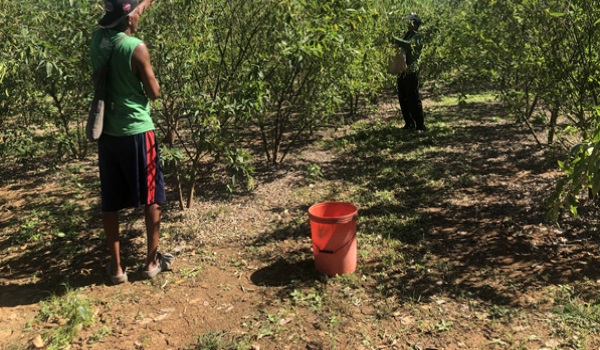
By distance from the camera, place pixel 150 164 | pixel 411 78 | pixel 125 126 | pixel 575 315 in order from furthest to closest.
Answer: pixel 411 78
pixel 150 164
pixel 125 126
pixel 575 315

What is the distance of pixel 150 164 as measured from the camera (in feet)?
9.81

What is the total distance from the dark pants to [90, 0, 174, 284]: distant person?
4.73m

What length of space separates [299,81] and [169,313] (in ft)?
10.1

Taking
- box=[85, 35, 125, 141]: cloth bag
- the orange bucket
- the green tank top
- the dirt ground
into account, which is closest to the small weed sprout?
the dirt ground

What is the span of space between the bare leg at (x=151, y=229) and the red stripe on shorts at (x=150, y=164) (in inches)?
3.4

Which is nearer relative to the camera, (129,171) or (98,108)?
(98,108)

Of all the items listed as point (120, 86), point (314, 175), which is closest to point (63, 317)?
point (120, 86)

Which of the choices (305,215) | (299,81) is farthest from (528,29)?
(305,215)

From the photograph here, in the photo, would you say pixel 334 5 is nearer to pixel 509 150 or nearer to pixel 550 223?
pixel 550 223

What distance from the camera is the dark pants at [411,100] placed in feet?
22.5

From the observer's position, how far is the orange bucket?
2994 mm

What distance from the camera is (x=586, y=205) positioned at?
13.1 feet

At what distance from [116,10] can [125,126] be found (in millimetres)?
705

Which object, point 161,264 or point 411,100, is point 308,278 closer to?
point 161,264
